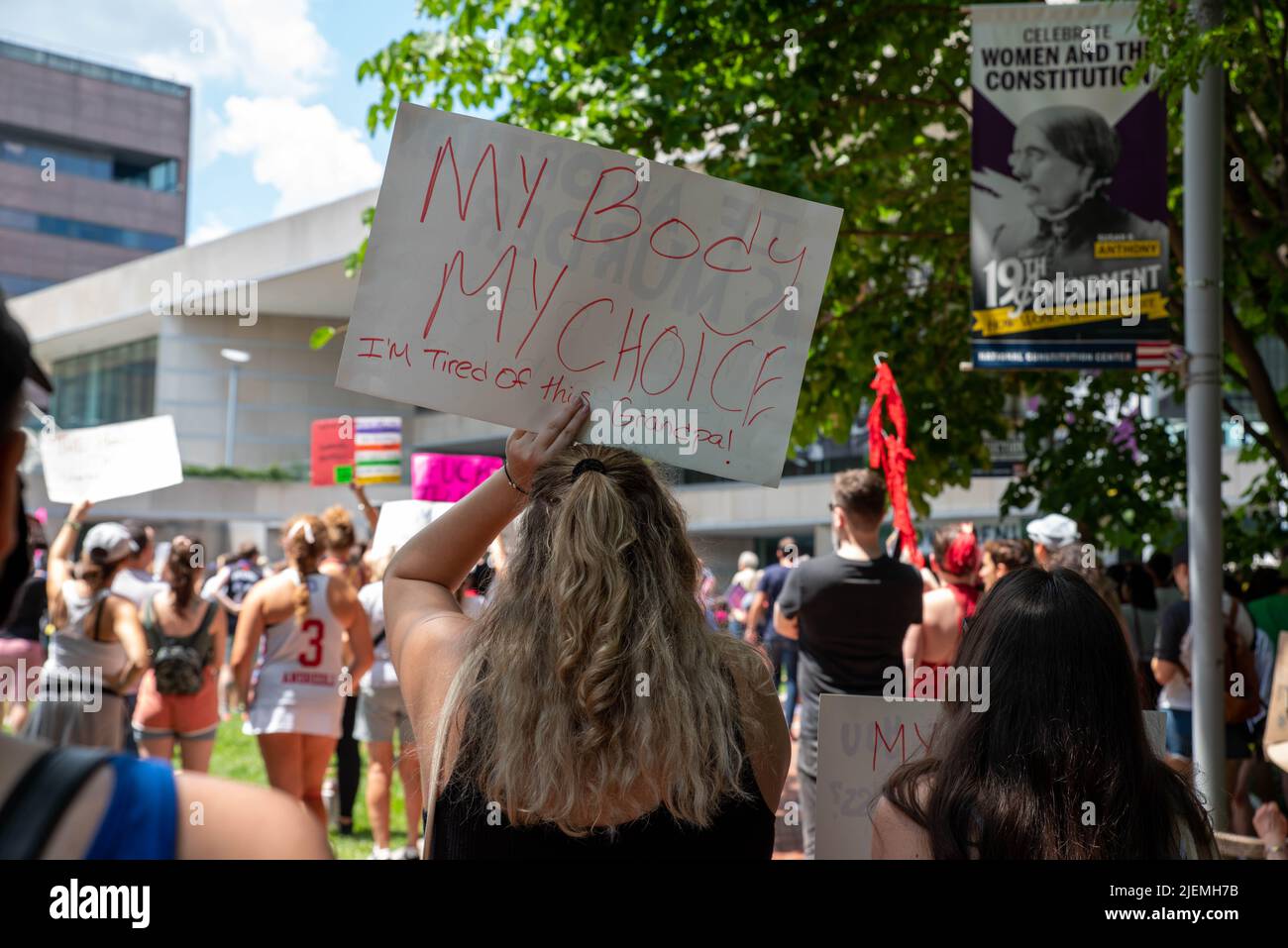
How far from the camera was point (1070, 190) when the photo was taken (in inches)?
243

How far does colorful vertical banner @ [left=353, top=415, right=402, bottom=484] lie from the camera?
28.0ft

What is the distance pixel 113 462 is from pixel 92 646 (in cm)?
210

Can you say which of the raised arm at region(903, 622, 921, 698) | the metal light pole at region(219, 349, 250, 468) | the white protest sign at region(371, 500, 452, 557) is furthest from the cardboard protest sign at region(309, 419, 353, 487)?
the metal light pole at region(219, 349, 250, 468)

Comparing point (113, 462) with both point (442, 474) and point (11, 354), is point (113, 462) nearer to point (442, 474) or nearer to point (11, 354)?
point (442, 474)

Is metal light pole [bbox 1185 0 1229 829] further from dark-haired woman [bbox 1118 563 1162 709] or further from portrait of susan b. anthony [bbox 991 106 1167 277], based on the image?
dark-haired woman [bbox 1118 563 1162 709]

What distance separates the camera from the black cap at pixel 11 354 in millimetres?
872

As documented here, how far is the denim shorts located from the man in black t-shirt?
95.0 inches

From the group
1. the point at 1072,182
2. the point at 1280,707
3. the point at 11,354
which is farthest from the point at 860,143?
the point at 11,354

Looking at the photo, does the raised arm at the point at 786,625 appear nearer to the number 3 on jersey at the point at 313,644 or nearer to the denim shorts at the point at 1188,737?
the denim shorts at the point at 1188,737

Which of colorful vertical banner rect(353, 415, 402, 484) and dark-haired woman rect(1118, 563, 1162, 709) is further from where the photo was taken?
colorful vertical banner rect(353, 415, 402, 484)

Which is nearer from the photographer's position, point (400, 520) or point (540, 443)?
point (540, 443)

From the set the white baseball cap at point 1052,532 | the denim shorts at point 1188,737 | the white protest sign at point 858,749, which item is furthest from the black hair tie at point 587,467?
the denim shorts at point 1188,737

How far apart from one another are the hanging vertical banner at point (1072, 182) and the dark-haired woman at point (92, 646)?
490cm
